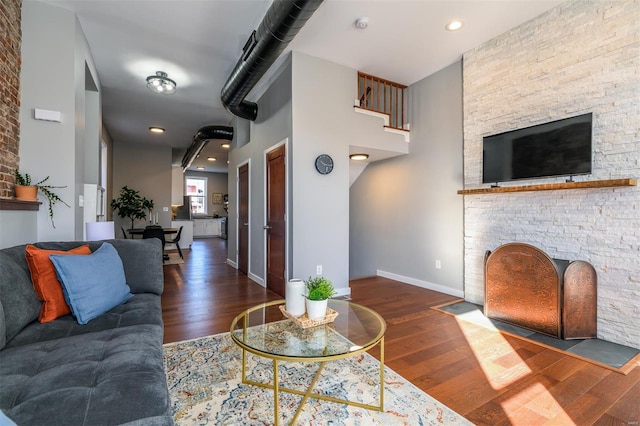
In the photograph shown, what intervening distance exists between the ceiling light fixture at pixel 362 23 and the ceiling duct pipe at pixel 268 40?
2.83 feet

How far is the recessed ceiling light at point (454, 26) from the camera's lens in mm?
3068

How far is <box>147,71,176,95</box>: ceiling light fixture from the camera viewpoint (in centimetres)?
412

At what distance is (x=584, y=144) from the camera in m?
2.61

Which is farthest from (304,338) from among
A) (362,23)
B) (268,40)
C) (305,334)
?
(362,23)

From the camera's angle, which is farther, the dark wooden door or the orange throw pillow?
the dark wooden door

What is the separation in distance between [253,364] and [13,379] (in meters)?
1.31

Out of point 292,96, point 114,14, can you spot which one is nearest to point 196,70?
point 114,14

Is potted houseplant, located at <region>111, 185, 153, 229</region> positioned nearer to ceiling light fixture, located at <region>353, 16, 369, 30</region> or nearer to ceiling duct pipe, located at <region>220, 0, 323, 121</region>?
ceiling duct pipe, located at <region>220, 0, 323, 121</region>

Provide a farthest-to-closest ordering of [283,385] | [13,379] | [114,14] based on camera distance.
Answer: [114,14], [283,385], [13,379]

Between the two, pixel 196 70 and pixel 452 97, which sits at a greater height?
pixel 196 70

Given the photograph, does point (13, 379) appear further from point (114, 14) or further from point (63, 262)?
point (114, 14)

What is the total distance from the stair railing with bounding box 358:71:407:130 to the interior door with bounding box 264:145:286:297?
1616 millimetres

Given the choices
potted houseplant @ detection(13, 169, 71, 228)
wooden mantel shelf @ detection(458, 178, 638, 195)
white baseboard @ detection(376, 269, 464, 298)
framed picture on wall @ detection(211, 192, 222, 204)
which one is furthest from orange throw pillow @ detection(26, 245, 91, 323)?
framed picture on wall @ detection(211, 192, 222, 204)

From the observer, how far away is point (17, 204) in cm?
228
